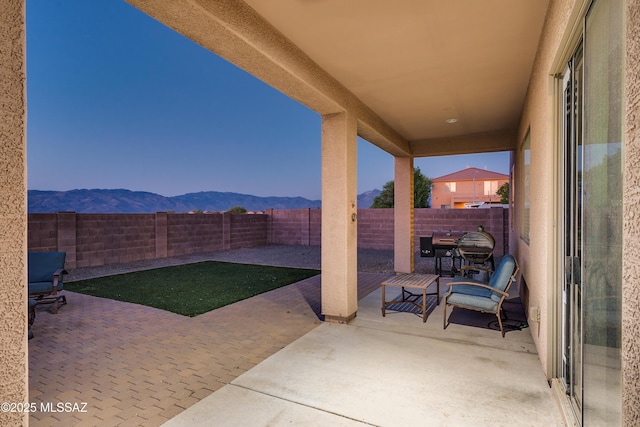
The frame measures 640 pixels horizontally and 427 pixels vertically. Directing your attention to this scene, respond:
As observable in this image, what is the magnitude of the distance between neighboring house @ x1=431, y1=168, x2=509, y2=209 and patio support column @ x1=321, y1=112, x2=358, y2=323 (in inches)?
1409

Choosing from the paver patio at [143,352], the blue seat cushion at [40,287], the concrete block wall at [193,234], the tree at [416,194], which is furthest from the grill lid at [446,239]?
the tree at [416,194]

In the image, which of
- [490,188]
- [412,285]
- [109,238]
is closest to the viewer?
[412,285]

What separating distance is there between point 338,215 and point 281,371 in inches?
85.3

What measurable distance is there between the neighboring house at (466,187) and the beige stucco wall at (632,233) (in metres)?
38.9

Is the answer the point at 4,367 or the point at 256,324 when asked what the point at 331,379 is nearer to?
the point at 256,324

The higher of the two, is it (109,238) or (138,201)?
(138,201)

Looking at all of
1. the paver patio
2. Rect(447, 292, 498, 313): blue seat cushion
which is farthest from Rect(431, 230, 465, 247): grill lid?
the paver patio

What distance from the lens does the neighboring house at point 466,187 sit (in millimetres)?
38781

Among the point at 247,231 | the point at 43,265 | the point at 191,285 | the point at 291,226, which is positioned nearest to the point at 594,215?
the point at 191,285

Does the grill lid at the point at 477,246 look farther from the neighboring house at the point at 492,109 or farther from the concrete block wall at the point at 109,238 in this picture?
the concrete block wall at the point at 109,238

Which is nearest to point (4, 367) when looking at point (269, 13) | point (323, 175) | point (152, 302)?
point (269, 13)

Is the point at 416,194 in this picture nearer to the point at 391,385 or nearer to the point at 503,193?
the point at 503,193

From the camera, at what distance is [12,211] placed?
128 cm

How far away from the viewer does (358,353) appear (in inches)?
140
